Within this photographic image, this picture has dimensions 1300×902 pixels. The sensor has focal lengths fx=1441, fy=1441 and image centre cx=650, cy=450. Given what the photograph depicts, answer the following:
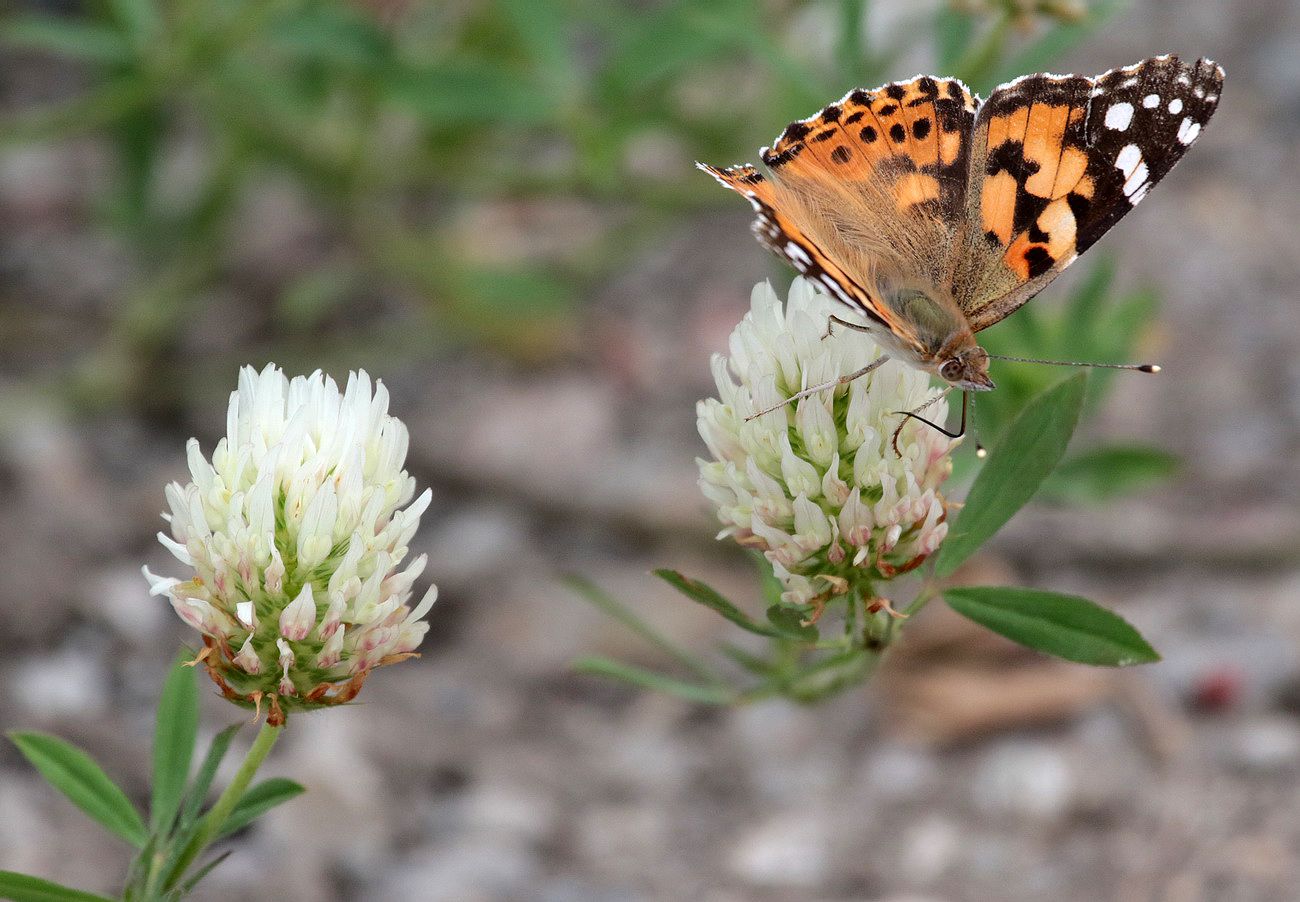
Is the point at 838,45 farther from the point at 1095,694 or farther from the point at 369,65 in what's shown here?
the point at 1095,694

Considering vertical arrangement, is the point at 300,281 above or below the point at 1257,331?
above

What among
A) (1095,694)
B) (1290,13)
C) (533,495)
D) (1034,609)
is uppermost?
(1290,13)

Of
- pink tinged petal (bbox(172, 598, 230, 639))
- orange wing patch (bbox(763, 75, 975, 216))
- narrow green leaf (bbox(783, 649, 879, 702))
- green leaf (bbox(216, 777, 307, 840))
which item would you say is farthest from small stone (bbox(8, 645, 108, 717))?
orange wing patch (bbox(763, 75, 975, 216))

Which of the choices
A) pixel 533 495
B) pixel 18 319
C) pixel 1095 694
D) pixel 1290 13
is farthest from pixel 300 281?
pixel 1290 13

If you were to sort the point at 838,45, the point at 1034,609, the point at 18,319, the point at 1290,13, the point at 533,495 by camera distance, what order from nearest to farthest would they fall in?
1. the point at 1034,609
2. the point at 838,45
3. the point at 533,495
4. the point at 18,319
5. the point at 1290,13

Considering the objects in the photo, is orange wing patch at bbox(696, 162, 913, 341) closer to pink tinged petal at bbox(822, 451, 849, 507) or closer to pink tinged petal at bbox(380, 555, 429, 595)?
pink tinged petal at bbox(822, 451, 849, 507)

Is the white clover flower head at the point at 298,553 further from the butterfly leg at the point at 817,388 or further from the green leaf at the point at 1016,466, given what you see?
the green leaf at the point at 1016,466
